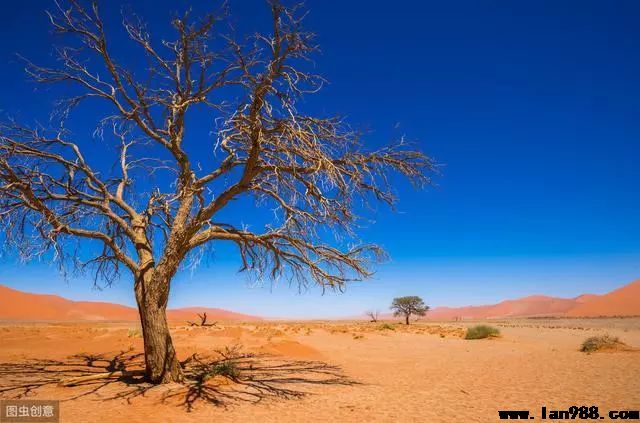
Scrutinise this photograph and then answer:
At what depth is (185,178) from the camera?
29.1 feet

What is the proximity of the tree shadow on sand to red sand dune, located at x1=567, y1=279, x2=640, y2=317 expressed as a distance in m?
124

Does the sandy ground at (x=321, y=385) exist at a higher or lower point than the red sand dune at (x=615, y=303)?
higher

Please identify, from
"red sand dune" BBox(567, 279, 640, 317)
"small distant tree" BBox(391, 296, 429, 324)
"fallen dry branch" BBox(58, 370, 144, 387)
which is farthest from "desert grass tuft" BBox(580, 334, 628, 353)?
"red sand dune" BBox(567, 279, 640, 317)

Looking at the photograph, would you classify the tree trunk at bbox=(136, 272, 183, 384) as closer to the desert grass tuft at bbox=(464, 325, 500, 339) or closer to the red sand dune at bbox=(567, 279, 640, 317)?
the desert grass tuft at bbox=(464, 325, 500, 339)

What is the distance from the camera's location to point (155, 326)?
315 inches

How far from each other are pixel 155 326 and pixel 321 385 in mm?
4085

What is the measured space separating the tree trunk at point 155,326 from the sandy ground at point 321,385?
1.14 feet

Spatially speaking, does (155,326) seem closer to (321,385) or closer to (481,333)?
(321,385)

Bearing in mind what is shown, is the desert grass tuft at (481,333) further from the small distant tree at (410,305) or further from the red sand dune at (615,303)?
the red sand dune at (615,303)

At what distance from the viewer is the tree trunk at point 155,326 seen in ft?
26.2

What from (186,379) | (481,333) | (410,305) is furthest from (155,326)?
(410,305)

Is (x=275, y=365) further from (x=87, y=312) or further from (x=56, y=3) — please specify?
(x=87, y=312)

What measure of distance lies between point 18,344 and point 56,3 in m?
14.8

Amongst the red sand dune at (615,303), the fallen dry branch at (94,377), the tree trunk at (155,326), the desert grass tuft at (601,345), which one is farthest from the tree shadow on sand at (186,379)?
the red sand dune at (615,303)
